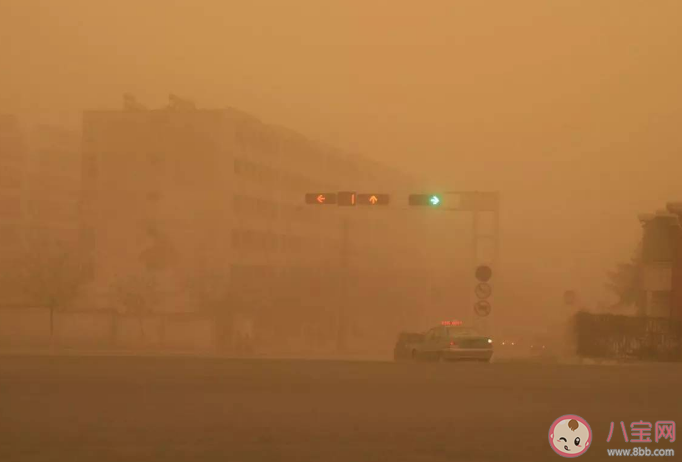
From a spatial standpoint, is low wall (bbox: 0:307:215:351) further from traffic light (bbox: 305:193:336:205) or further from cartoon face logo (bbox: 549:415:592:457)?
cartoon face logo (bbox: 549:415:592:457)

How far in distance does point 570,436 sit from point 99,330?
4602 cm

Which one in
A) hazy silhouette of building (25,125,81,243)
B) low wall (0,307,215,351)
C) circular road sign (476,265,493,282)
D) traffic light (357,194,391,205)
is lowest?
low wall (0,307,215,351)

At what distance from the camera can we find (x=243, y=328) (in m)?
63.9

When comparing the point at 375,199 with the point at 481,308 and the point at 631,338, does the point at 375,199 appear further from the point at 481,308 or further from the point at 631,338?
the point at 631,338

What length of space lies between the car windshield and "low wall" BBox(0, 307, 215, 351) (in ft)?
90.8

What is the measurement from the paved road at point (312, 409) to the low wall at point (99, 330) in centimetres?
3426

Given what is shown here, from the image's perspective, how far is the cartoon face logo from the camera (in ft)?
29.8

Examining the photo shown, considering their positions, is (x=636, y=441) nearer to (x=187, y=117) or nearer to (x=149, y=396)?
(x=149, y=396)

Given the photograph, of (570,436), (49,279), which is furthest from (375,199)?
(49,279)

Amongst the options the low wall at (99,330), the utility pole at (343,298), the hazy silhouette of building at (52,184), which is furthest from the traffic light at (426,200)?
the hazy silhouette of building at (52,184)

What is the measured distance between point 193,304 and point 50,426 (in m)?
54.9

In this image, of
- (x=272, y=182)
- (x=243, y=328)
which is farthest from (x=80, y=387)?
(x=272, y=182)

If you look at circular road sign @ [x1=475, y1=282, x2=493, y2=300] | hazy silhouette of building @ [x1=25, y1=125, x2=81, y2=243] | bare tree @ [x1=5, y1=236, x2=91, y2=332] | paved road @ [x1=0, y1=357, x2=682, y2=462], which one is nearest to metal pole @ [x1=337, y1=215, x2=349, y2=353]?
bare tree @ [x1=5, y1=236, x2=91, y2=332]

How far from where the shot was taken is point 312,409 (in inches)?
463
